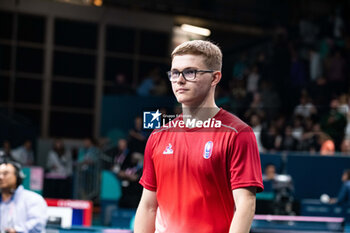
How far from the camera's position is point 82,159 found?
15.6 metres

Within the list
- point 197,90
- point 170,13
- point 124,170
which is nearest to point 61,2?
point 170,13

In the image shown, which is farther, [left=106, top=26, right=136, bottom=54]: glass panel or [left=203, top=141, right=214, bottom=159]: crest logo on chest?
[left=106, top=26, right=136, bottom=54]: glass panel

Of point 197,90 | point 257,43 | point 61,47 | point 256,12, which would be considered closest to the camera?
point 197,90

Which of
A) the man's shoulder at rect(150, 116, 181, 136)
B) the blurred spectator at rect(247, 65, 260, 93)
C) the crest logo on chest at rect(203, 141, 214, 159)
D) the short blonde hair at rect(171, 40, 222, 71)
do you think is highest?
the blurred spectator at rect(247, 65, 260, 93)

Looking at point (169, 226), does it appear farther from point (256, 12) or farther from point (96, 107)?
point (256, 12)

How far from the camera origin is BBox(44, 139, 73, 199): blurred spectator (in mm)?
15031

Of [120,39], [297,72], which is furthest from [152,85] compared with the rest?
[120,39]

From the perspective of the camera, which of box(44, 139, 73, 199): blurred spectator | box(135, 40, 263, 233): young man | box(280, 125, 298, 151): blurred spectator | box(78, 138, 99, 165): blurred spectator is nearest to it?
box(135, 40, 263, 233): young man

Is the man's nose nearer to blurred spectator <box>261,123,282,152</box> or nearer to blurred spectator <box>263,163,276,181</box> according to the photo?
blurred spectator <box>261,123,282,152</box>

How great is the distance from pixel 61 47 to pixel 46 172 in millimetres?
5516

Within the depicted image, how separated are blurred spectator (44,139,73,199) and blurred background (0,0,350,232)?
3 centimetres

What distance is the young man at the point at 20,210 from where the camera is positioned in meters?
5.91

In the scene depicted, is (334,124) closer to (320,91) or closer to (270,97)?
(270,97)

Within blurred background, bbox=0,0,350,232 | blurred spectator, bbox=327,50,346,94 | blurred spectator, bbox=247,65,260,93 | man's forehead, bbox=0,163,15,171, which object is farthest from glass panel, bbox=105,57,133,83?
man's forehead, bbox=0,163,15,171
